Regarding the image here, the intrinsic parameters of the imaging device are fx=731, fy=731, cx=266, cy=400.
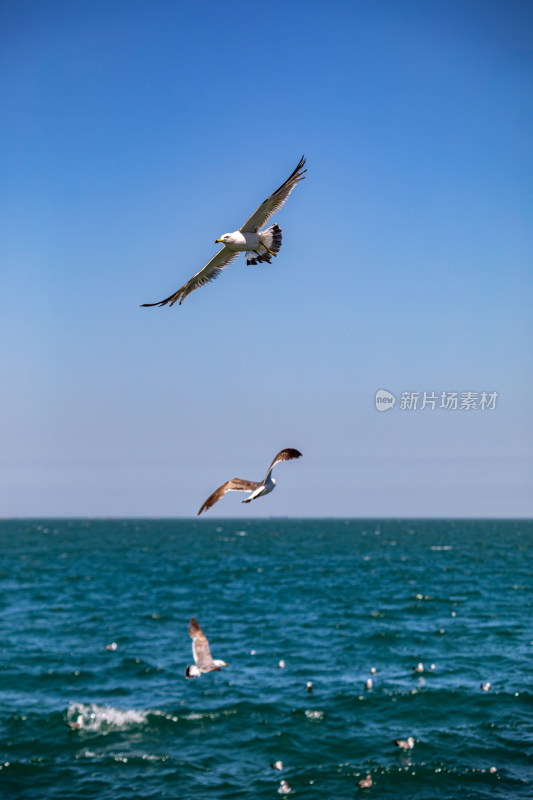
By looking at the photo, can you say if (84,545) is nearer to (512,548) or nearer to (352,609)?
(512,548)

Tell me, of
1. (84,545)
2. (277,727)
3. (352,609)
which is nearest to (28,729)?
(277,727)

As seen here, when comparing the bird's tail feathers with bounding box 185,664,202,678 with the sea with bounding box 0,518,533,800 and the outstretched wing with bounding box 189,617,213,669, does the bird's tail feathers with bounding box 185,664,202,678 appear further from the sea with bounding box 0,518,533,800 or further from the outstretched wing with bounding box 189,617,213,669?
the sea with bounding box 0,518,533,800

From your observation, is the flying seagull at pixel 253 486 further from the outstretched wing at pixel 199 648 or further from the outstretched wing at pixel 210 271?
the outstretched wing at pixel 199 648

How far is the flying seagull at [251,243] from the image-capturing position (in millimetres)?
10398

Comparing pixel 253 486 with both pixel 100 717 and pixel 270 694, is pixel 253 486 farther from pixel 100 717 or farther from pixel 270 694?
pixel 270 694

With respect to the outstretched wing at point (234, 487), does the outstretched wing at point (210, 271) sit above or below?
above

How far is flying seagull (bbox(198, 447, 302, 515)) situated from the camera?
317 inches

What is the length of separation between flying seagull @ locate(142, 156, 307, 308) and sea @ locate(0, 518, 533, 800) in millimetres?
18833

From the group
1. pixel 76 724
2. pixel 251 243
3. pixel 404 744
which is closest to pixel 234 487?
pixel 251 243

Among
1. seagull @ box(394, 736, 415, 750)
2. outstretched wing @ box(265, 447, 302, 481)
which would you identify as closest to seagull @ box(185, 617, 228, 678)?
outstretched wing @ box(265, 447, 302, 481)

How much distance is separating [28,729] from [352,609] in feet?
111

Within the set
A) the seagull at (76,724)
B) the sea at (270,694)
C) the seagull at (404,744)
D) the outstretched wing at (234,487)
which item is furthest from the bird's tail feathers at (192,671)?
the seagull at (76,724)

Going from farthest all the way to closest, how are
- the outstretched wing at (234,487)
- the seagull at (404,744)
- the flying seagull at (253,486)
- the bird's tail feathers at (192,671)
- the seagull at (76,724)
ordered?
the seagull at (76,724)
the seagull at (404,744)
the bird's tail feathers at (192,671)
the outstretched wing at (234,487)
the flying seagull at (253,486)

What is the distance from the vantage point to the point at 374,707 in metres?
32.2
